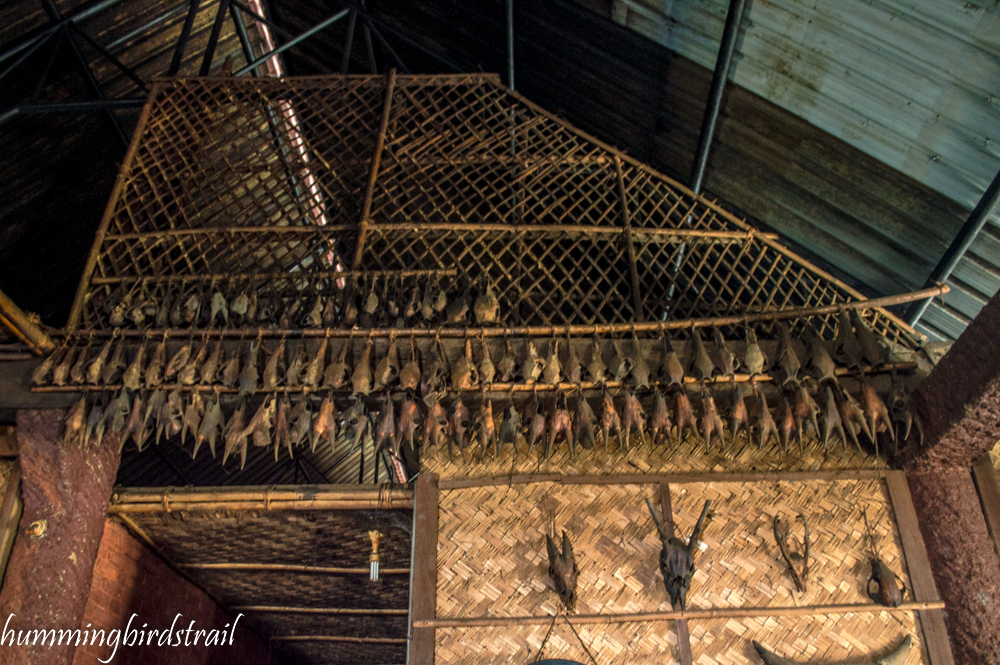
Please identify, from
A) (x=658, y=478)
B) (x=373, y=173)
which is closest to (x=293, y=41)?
(x=373, y=173)

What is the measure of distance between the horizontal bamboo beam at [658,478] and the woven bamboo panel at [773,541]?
0.11ft

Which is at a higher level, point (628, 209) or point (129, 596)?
point (628, 209)

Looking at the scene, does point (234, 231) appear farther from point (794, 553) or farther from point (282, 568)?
point (794, 553)

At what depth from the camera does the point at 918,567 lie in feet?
12.6

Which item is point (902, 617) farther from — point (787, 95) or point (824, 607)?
point (787, 95)

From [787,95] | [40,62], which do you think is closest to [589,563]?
[787,95]

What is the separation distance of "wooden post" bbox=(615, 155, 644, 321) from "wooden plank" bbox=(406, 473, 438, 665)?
1648mm

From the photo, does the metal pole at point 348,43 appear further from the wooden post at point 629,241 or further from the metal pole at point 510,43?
the wooden post at point 629,241

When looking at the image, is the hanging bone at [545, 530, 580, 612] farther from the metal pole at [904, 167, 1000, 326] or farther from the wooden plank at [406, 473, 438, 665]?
the metal pole at [904, 167, 1000, 326]

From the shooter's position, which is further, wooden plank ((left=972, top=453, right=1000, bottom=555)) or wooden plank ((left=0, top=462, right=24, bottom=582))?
wooden plank ((left=0, top=462, right=24, bottom=582))

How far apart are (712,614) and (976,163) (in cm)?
310

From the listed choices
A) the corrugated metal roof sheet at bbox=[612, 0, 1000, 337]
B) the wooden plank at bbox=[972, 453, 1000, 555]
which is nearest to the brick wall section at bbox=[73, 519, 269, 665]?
the wooden plank at bbox=[972, 453, 1000, 555]

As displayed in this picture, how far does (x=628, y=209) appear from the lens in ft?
17.4

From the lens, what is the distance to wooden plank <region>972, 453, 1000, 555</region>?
12.4 ft
